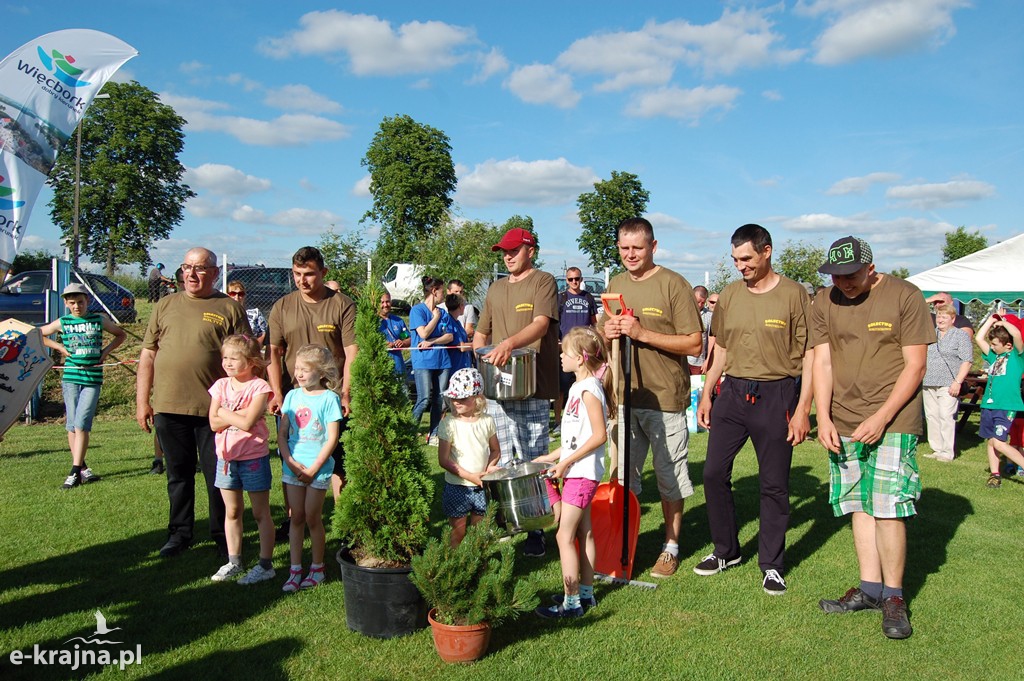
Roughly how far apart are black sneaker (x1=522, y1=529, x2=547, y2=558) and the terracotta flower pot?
165 cm

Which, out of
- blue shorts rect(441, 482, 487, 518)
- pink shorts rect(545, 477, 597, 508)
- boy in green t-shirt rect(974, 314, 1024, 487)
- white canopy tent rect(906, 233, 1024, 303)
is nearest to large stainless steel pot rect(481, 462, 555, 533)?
pink shorts rect(545, 477, 597, 508)

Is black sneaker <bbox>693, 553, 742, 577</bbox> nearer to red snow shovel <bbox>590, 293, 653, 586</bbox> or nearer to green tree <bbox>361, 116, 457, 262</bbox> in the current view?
red snow shovel <bbox>590, 293, 653, 586</bbox>

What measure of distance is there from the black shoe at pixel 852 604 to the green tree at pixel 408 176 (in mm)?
43680

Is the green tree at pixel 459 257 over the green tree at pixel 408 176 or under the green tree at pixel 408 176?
under

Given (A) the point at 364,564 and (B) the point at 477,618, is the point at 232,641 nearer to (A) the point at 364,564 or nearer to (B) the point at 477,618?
(A) the point at 364,564

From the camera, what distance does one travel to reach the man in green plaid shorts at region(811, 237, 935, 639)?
3939 mm

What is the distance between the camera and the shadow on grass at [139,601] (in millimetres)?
3648

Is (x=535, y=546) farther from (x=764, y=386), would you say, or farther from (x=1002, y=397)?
(x=1002, y=397)

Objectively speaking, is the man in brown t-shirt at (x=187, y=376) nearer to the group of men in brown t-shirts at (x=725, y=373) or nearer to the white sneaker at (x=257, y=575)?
the group of men in brown t-shirts at (x=725, y=373)

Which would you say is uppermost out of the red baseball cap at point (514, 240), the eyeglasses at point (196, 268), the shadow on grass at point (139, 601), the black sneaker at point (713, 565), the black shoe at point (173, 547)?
the red baseball cap at point (514, 240)

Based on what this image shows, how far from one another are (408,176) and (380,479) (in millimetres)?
45566

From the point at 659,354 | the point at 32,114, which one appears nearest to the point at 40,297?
the point at 32,114

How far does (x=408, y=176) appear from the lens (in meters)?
47.3

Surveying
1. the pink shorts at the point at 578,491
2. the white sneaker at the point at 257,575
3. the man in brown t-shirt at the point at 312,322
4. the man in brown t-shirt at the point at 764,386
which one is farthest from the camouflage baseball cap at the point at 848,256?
the white sneaker at the point at 257,575
